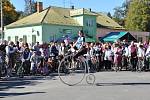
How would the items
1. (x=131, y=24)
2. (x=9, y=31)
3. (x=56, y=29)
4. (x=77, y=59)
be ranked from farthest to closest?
(x=131, y=24)
(x=9, y=31)
(x=56, y=29)
(x=77, y=59)

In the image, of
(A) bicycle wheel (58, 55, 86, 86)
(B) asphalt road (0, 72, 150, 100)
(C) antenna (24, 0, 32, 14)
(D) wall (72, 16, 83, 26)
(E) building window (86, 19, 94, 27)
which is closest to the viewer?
(B) asphalt road (0, 72, 150, 100)

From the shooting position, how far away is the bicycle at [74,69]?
17.1 m

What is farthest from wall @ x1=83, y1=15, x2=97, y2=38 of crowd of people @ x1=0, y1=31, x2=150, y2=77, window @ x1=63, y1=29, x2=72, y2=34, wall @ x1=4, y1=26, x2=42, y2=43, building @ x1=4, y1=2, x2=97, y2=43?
crowd of people @ x1=0, y1=31, x2=150, y2=77

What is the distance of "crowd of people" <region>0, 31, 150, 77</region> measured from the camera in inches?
866

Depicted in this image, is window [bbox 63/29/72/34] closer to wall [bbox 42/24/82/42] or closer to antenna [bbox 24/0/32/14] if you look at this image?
wall [bbox 42/24/82/42]

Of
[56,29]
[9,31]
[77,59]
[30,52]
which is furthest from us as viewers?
[9,31]

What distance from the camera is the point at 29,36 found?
67.2 metres

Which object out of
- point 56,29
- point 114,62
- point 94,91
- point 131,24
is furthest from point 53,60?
point 131,24

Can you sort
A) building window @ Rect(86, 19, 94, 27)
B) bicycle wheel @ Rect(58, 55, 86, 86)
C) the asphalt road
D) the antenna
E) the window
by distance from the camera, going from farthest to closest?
the antenna, building window @ Rect(86, 19, 94, 27), the window, bicycle wheel @ Rect(58, 55, 86, 86), the asphalt road

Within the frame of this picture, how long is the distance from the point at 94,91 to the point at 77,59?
2.39 meters

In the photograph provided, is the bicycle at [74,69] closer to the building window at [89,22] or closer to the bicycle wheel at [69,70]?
the bicycle wheel at [69,70]

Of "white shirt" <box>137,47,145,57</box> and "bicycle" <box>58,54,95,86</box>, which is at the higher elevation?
"white shirt" <box>137,47,145,57</box>

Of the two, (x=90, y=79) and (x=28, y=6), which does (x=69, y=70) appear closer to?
(x=90, y=79)

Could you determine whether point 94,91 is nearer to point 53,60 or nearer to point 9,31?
point 53,60
